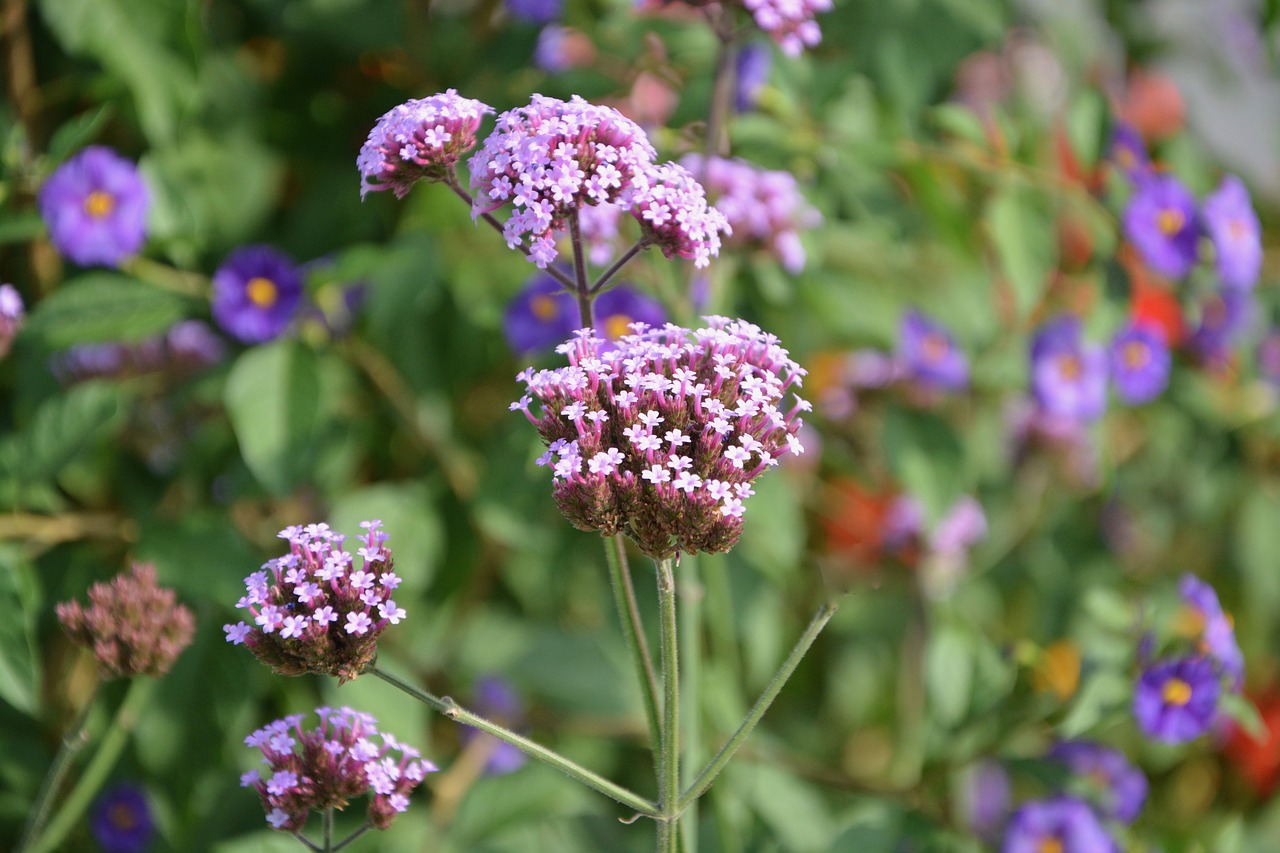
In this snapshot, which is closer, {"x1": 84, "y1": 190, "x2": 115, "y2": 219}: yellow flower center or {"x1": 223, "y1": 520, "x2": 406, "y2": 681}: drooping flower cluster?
{"x1": 223, "y1": 520, "x2": 406, "y2": 681}: drooping flower cluster

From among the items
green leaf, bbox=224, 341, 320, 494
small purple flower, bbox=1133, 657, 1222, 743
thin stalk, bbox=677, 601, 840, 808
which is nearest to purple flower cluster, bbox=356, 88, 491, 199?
thin stalk, bbox=677, 601, 840, 808

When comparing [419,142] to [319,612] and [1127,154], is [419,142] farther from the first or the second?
[1127,154]

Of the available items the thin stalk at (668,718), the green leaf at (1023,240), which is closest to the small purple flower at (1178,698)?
the green leaf at (1023,240)

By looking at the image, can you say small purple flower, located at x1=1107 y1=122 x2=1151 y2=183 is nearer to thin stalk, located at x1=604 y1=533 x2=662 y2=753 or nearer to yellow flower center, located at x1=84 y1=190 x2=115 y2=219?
thin stalk, located at x1=604 y1=533 x2=662 y2=753

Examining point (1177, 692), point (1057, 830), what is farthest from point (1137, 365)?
point (1057, 830)

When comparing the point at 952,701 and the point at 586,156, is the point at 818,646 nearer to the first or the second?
the point at 952,701

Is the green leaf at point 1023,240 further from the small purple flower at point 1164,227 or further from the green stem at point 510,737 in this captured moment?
the green stem at point 510,737
